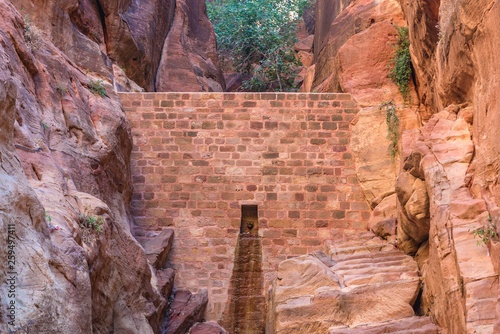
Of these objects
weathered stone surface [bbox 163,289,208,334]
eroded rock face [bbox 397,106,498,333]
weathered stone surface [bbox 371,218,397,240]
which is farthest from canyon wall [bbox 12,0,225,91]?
eroded rock face [bbox 397,106,498,333]

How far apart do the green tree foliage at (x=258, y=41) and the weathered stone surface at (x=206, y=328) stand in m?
10.5

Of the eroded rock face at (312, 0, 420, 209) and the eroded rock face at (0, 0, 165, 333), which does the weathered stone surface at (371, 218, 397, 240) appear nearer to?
the eroded rock face at (312, 0, 420, 209)

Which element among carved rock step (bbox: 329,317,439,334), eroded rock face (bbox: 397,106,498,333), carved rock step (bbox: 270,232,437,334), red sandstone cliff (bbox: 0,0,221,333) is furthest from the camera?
carved rock step (bbox: 270,232,437,334)

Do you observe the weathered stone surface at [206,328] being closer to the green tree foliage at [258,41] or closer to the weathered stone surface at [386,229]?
the weathered stone surface at [386,229]

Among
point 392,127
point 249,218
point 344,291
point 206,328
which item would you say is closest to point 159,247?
point 206,328

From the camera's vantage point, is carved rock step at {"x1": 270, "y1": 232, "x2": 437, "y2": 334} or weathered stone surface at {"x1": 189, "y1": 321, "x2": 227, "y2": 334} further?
weathered stone surface at {"x1": 189, "y1": 321, "x2": 227, "y2": 334}

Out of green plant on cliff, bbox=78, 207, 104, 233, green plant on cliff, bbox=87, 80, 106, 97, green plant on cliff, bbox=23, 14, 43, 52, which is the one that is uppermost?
green plant on cliff, bbox=23, 14, 43, 52

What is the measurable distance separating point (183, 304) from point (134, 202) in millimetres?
2249

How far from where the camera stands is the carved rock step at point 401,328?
615 centimetres

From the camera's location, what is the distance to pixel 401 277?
7.33 meters

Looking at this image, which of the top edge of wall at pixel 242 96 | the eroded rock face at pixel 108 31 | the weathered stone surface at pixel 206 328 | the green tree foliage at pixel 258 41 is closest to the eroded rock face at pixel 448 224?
the top edge of wall at pixel 242 96

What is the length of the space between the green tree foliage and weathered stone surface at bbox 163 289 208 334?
1001cm

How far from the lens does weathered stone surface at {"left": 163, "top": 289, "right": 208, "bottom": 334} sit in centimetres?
841

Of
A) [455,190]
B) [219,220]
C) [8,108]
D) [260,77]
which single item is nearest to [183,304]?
[219,220]
